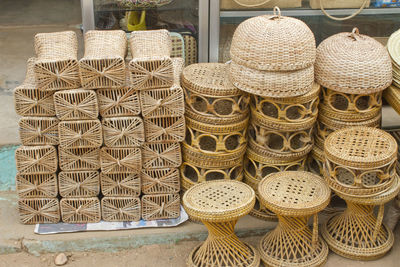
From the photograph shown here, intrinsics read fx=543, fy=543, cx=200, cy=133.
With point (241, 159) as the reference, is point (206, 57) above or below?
above

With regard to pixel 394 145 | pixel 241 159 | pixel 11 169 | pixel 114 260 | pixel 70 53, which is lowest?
pixel 114 260

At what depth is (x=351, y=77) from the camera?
385 centimetres

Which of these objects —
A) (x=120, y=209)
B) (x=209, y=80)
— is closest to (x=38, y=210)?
(x=120, y=209)

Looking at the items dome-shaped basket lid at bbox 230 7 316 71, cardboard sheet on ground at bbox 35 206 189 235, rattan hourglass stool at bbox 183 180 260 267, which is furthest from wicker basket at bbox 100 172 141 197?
dome-shaped basket lid at bbox 230 7 316 71

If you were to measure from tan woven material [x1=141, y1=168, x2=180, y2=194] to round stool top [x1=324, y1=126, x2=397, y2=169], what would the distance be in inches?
44.9

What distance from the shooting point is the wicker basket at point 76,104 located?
3.65 m

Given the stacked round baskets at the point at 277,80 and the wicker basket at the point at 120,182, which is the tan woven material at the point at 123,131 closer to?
the wicker basket at the point at 120,182

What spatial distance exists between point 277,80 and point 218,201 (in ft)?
3.01

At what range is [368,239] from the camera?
395cm

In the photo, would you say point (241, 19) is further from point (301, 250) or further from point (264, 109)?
point (301, 250)

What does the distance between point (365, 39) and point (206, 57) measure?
5.09ft

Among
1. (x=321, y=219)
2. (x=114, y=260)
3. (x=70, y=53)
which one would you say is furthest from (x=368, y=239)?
(x=70, y=53)

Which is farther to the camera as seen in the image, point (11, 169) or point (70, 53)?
point (11, 169)

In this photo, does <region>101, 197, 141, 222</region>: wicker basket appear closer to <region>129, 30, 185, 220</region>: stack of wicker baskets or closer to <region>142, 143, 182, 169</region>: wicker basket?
<region>129, 30, 185, 220</region>: stack of wicker baskets
